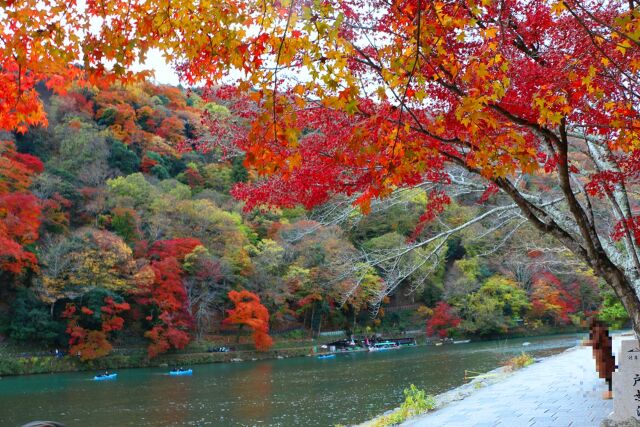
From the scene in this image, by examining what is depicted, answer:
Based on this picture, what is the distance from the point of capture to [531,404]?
8.36 m

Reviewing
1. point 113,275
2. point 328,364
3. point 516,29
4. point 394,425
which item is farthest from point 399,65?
point 113,275

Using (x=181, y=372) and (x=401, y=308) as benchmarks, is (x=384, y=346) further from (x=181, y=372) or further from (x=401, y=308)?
(x=181, y=372)

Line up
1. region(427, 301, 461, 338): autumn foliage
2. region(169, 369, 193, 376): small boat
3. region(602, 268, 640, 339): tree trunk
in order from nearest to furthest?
region(602, 268, 640, 339): tree trunk, region(169, 369, 193, 376): small boat, region(427, 301, 461, 338): autumn foliage

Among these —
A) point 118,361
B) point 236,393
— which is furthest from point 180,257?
point 236,393

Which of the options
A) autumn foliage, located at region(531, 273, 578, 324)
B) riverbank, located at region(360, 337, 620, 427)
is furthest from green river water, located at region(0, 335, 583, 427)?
autumn foliage, located at region(531, 273, 578, 324)

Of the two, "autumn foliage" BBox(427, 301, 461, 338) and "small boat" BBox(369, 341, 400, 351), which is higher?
"autumn foliage" BBox(427, 301, 461, 338)

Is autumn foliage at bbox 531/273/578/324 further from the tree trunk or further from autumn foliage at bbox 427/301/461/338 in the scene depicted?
the tree trunk

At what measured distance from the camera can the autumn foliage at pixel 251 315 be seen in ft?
95.6

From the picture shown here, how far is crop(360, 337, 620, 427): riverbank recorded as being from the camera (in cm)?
722

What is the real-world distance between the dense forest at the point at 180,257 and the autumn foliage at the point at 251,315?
80 millimetres

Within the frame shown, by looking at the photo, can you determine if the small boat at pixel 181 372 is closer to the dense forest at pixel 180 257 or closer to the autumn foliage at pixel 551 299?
the dense forest at pixel 180 257

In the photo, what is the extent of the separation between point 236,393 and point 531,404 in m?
10.5

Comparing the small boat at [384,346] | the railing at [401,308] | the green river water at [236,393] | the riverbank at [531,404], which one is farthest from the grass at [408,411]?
the railing at [401,308]

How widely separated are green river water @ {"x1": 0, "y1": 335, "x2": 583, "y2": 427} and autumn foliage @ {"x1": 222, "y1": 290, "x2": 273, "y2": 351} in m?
3.71
